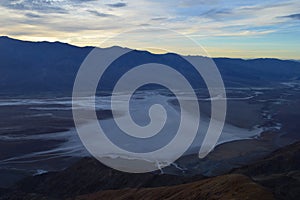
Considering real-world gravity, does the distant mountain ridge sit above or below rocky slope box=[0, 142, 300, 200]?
above

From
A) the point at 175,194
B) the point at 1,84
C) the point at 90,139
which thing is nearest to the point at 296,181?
the point at 175,194

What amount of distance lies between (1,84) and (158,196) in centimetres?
11124

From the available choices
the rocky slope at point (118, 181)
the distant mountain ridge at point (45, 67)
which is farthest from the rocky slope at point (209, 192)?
the distant mountain ridge at point (45, 67)

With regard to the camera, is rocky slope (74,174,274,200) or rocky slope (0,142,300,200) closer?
rocky slope (74,174,274,200)

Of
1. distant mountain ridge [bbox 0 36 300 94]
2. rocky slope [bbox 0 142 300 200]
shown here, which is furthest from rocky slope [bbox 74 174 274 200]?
distant mountain ridge [bbox 0 36 300 94]

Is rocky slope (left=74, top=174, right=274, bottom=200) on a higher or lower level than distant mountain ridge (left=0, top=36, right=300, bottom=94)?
lower

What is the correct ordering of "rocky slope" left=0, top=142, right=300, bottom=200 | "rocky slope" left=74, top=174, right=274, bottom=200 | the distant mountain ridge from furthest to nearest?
the distant mountain ridge → "rocky slope" left=0, top=142, right=300, bottom=200 → "rocky slope" left=74, top=174, right=274, bottom=200

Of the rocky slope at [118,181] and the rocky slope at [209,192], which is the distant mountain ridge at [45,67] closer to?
the rocky slope at [118,181]

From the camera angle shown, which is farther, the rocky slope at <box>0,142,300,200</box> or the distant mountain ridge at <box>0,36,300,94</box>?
the distant mountain ridge at <box>0,36,300,94</box>

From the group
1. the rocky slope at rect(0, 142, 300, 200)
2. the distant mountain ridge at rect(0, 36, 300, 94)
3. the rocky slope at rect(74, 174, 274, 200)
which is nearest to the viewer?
the rocky slope at rect(74, 174, 274, 200)

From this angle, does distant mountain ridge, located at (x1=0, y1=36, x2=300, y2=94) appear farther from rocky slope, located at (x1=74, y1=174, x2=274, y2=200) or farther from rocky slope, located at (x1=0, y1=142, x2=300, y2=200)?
rocky slope, located at (x1=74, y1=174, x2=274, y2=200)

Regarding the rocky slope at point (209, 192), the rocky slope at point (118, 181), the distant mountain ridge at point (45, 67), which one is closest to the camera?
the rocky slope at point (209, 192)

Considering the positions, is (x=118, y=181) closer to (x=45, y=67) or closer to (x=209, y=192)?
(x=209, y=192)

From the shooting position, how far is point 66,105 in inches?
3147
